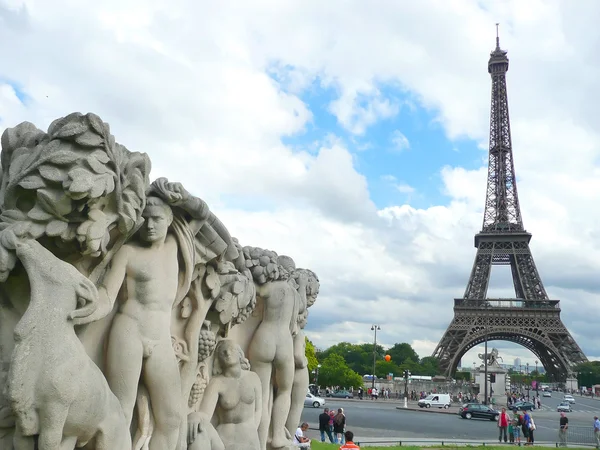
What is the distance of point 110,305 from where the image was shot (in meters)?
4.12

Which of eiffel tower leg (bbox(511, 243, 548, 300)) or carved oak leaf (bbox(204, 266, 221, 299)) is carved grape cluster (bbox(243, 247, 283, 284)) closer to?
carved oak leaf (bbox(204, 266, 221, 299))

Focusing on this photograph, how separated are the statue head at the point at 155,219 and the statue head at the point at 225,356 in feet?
5.31

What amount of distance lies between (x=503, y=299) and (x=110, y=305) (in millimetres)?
54040

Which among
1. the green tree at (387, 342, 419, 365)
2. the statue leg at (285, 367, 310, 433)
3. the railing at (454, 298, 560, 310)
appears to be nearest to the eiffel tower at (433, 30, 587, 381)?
the railing at (454, 298, 560, 310)

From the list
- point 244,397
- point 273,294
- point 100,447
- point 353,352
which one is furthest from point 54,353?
point 353,352

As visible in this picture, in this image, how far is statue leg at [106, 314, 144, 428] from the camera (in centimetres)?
420

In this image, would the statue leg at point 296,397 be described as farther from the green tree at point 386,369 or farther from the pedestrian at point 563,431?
the green tree at point 386,369

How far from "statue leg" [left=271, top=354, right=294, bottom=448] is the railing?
48718mm

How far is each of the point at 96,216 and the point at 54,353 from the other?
2.77 ft

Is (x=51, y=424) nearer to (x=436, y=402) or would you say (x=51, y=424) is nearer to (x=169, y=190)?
(x=169, y=190)

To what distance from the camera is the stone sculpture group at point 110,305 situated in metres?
3.42

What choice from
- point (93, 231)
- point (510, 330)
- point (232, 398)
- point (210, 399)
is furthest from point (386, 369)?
point (93, 231)

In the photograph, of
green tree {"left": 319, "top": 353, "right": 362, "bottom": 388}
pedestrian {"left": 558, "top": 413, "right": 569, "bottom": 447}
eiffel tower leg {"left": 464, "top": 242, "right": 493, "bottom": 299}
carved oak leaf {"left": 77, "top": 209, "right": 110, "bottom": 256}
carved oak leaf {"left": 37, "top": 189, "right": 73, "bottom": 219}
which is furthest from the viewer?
green tree {"left": 319, "top": 353, "right": 362, "bottom": 388}

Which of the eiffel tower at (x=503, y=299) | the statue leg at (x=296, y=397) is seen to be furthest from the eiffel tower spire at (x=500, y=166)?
the statue leg at (x=296, y=397)
